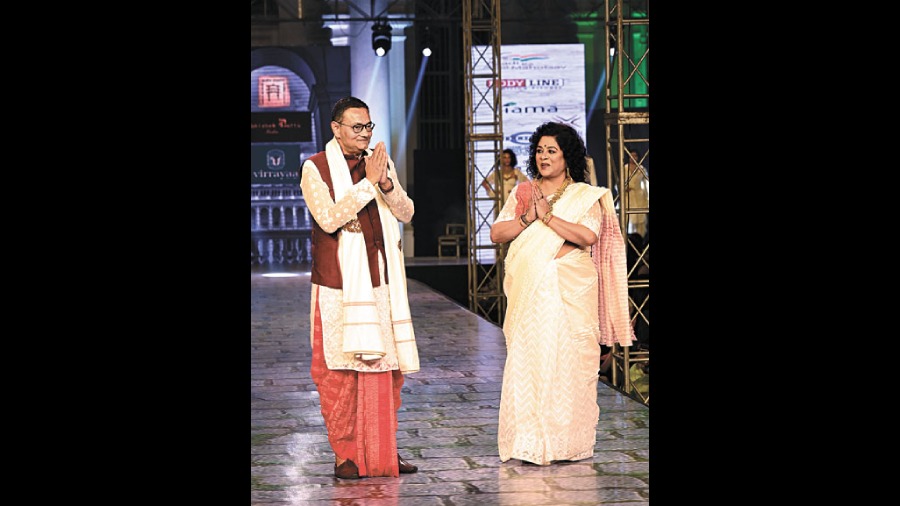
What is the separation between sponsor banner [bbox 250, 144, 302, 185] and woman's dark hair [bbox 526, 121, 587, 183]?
13.8 meters

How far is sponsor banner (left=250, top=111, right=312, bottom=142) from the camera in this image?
1791cm

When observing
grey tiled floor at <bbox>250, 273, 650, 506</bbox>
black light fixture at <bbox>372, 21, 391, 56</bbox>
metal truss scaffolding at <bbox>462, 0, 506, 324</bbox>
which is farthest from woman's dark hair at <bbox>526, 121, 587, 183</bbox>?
black light fixture at <bbox>372, 21, 391, 56</bbox>

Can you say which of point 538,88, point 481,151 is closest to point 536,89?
point 538,88

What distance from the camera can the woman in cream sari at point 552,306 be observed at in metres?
4.44

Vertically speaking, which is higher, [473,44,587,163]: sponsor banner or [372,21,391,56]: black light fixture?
[372,21,391,56]: black light fixture

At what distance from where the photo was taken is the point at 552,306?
14.7 feet

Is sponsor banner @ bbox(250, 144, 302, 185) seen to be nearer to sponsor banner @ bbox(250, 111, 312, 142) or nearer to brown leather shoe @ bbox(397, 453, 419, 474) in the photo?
sponsor banner @ bbox(250, 111, 312, 142)

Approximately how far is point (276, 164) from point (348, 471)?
14.4 m

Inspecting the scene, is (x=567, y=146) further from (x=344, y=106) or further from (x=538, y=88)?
(x=538, y=88)

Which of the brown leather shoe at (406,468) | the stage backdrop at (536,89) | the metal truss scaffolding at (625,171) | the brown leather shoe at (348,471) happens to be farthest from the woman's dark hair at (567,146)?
the stage backdrop at (536,89)
